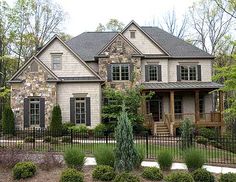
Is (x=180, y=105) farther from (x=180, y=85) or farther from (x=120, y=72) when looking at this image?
(x=120, y=72)

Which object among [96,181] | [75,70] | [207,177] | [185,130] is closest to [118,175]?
[96,181]

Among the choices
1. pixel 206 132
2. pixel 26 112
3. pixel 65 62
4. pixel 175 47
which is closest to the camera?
pixel 206 132

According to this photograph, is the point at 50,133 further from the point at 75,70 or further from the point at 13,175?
the point at 13,175

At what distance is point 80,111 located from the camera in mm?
26125

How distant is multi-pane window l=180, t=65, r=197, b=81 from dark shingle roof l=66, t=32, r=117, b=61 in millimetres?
7421

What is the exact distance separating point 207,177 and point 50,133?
1379 centimetres

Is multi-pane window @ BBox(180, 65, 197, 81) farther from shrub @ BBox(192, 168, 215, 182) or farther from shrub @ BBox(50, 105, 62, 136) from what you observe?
shrub @ BBox(192, 168, 215, 182)

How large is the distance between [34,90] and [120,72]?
22.7 ft

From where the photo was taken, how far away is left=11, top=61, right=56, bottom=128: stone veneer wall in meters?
25.3

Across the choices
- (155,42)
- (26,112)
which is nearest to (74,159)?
(26,112)

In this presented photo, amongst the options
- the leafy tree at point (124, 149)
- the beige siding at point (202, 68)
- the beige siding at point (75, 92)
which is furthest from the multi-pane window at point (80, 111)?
the leafy tree at point (124, 149)

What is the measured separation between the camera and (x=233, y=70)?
1502cm

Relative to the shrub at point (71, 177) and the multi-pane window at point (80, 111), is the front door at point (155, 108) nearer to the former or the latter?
the multi-pane window at point (80, 111)

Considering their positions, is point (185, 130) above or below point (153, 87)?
below
